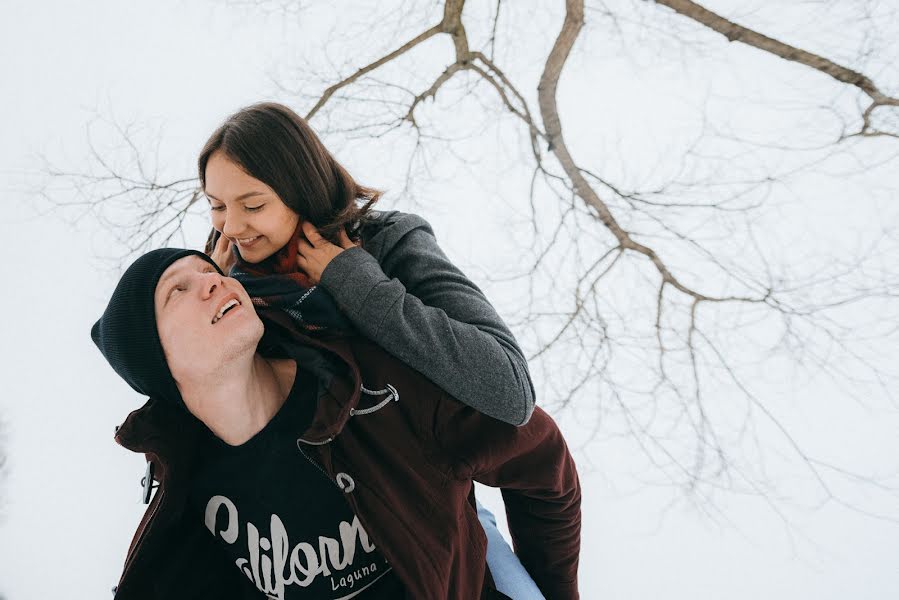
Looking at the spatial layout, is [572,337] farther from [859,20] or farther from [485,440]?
[859,20]

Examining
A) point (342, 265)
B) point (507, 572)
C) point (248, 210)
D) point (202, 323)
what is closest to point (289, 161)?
point (248, 210)

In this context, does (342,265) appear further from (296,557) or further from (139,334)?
(296,557)

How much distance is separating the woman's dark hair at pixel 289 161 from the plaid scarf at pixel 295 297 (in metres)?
0.11

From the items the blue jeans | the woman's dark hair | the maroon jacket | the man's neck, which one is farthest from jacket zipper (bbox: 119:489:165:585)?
the blue jeans

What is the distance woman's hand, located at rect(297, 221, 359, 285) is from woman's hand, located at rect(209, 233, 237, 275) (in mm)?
230

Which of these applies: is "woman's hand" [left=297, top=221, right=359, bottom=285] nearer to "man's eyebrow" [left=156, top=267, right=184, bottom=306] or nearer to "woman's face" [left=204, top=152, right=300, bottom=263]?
"woman's face" [left=204, top=152, right=300, bottom=263]

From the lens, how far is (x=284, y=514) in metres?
1.02

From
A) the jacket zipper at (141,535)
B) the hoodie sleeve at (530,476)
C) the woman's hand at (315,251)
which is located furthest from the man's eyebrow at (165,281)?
the hoodie sleeve at (530,476)

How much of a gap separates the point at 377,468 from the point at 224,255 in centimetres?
66

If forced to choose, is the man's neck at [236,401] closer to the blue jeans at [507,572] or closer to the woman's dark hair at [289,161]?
the woman's dark hair at [289,161]

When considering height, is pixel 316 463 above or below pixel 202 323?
below

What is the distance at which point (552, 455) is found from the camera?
1.18 metres

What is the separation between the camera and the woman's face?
108cm

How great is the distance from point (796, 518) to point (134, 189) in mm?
2478
